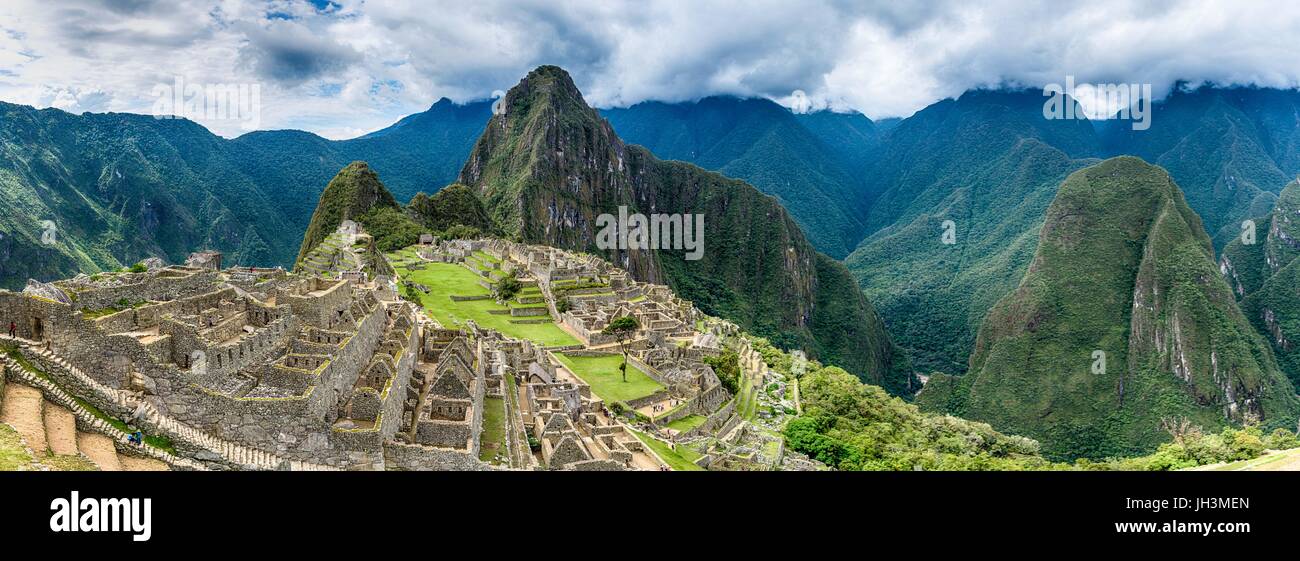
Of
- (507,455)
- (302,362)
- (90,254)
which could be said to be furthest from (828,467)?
(90,254)

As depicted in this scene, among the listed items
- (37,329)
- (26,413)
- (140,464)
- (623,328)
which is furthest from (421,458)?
(623,328)

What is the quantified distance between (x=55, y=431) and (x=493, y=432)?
9.67 meters

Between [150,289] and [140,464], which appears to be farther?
[150,289]

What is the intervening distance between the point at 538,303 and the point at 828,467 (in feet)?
82.4

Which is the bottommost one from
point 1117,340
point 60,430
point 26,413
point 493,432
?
point 1117,340

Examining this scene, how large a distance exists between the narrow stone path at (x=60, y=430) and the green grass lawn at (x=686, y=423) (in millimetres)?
20033

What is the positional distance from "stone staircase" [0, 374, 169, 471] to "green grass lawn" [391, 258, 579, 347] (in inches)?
896

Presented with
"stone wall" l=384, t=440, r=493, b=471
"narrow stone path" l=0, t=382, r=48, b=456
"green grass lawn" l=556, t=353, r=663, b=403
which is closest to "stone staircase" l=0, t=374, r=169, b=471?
"narrow stone path" l=0, t=382, r=48, b=456

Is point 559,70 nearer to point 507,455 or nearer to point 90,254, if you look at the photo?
point 90,254

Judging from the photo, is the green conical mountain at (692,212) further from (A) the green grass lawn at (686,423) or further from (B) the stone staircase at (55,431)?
(B) the stone staircase at (55,431)

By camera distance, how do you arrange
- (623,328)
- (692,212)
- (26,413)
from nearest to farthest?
(26,413)
(623,328)
(692,212)

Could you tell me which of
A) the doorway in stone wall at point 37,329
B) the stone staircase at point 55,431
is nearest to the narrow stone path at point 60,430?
the stone staircase at point 55,431

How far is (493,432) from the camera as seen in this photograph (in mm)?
19531

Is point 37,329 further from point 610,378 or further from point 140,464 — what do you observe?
point 610,378
